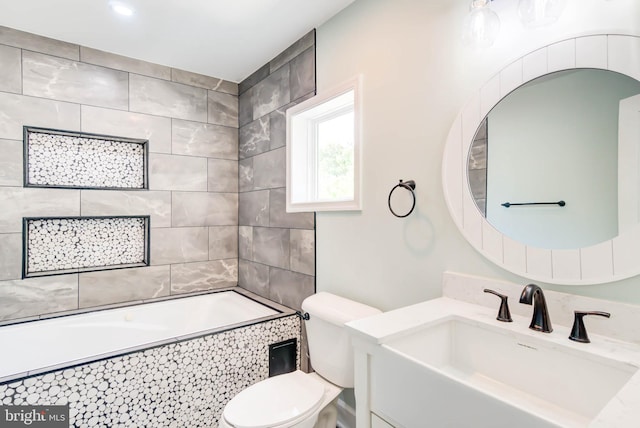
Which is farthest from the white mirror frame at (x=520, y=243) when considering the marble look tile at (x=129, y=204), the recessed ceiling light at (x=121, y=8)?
the marble look tile at (x=129, y=204)

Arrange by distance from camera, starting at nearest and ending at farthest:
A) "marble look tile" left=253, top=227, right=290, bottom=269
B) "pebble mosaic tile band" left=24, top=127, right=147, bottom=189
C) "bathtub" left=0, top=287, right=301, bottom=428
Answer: "bathtub" left=0, top=287, right=301, bottom=428 < "pebble mosaic tile band" left=24, top=127, right=147, bottom=189 < "marble look tile" left=253, top=227, right=290, bottom=269

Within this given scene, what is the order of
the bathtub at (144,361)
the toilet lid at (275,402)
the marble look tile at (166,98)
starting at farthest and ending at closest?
1. the marble look tile at (166,98)
2. the bathtub at (144,361)
3. the toilet lid at (275,402)

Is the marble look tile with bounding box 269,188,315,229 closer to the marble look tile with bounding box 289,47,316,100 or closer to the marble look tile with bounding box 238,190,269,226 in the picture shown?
the marble look tile with bounding box 238,190,269,226

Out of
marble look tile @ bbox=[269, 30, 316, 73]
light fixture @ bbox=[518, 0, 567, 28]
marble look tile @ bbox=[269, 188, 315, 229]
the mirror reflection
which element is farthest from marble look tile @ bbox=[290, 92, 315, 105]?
light fixture @ bbox=[518, 0, 567, 28]

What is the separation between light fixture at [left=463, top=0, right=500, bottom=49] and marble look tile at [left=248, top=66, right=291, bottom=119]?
1536 mm

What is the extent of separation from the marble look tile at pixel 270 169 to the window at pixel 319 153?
12 centimetres

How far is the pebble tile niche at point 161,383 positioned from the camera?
1564 millimetres

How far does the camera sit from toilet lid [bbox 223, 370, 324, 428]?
1474 mm

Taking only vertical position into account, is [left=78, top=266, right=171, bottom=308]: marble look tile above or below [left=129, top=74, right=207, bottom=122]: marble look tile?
below

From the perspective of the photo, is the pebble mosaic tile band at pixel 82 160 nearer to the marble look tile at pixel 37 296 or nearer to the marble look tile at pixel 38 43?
the marble look tile at pixel 38 43

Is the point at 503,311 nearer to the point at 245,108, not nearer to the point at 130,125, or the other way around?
the point at 245,108

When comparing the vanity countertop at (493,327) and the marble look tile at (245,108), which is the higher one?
the marble look tile at (245,108)

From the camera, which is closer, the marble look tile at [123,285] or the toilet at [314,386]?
the toilet at [314,386]

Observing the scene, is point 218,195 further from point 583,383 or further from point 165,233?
point 583,383
